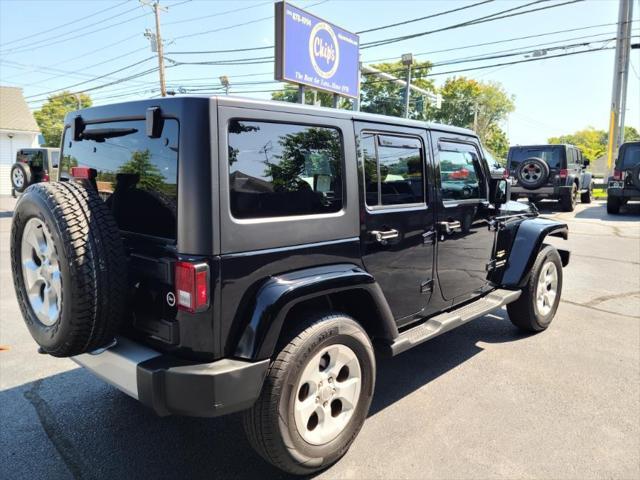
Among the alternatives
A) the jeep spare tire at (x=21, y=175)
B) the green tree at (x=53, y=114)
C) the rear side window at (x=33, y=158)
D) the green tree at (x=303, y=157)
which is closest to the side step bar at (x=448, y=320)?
the green tree at (x=303, y=157)

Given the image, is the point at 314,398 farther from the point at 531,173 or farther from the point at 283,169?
the point at 531,173

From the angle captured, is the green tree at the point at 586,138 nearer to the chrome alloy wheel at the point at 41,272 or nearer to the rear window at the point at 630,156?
the rear window at the point at 630,156

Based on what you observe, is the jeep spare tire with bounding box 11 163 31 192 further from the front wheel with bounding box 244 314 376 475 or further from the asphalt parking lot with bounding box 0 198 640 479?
the front wheel with bounding box 244 314 376 475

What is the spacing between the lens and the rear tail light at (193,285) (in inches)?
80.4

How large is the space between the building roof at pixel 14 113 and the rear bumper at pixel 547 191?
84.4 feet

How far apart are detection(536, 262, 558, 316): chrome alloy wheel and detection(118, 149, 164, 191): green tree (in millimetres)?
3597

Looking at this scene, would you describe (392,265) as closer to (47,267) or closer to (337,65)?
(47,267)

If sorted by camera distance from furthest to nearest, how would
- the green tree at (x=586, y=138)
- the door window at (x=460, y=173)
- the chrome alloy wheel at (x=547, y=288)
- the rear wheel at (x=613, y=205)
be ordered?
1. the green tree at (x=586, y=138)
2. the rear wheel at (x=613, y=205)
3. the chrome alloy wheel at (x=547, y=288)
4. the door window at (x=460, y=173)

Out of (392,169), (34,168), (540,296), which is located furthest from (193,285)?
(34,168)

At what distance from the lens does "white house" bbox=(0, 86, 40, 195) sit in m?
25.2

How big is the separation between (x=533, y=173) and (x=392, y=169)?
13148 millimetres

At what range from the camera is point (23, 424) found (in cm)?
292

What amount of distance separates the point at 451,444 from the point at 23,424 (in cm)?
262

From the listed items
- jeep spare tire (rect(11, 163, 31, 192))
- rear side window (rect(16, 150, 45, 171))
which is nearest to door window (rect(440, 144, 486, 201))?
jeep spare tire (rect(11, 163, 31, 192))
